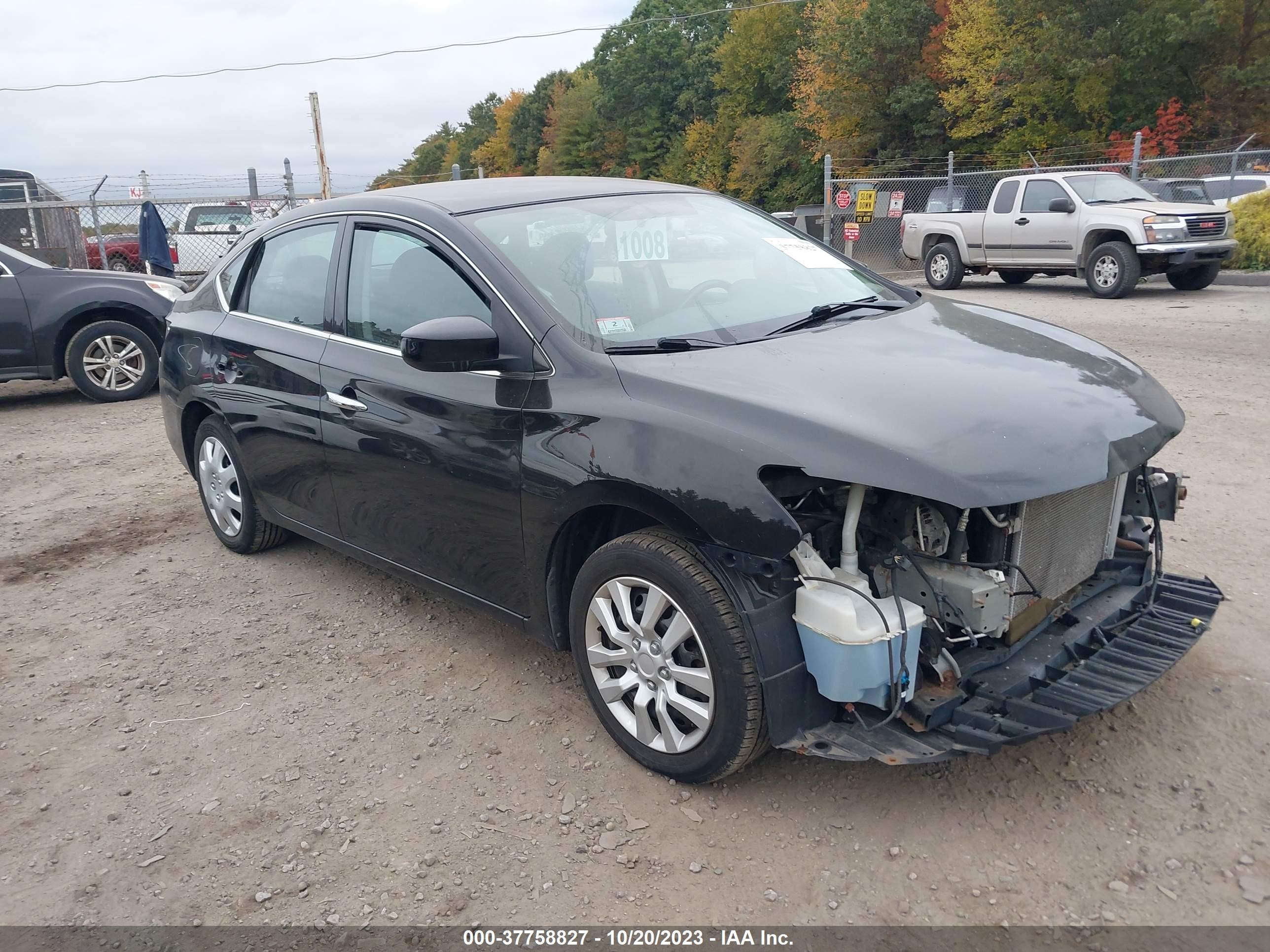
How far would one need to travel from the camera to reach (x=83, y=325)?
938 cm

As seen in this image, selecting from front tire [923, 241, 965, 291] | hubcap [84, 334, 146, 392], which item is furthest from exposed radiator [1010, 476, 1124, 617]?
front tire [923, 241, 965, 291]

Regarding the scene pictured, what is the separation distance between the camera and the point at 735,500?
2.57 m

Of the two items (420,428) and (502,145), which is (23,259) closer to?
(420,428)

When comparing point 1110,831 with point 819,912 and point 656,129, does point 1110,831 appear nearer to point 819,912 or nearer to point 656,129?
point 819,912

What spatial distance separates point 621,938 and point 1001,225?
49.1 feet

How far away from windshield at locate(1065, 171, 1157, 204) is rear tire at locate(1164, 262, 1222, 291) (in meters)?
1.10

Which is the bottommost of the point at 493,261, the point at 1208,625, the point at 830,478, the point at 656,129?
the point at 1208,625

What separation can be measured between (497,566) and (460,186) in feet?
5.45

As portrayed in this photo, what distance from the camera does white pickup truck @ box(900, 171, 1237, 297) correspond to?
13086mm

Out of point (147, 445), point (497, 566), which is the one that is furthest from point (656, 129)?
point (497, 566)

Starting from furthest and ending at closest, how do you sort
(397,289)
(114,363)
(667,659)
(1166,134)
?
(1166,134), (114,363), (397,289), (667,659)

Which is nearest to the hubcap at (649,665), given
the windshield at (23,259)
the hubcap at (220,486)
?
the hubcap at (220,486)

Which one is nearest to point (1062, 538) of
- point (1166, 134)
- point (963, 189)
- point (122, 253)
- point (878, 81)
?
point (963, 189)

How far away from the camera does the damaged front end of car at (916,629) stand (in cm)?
256
